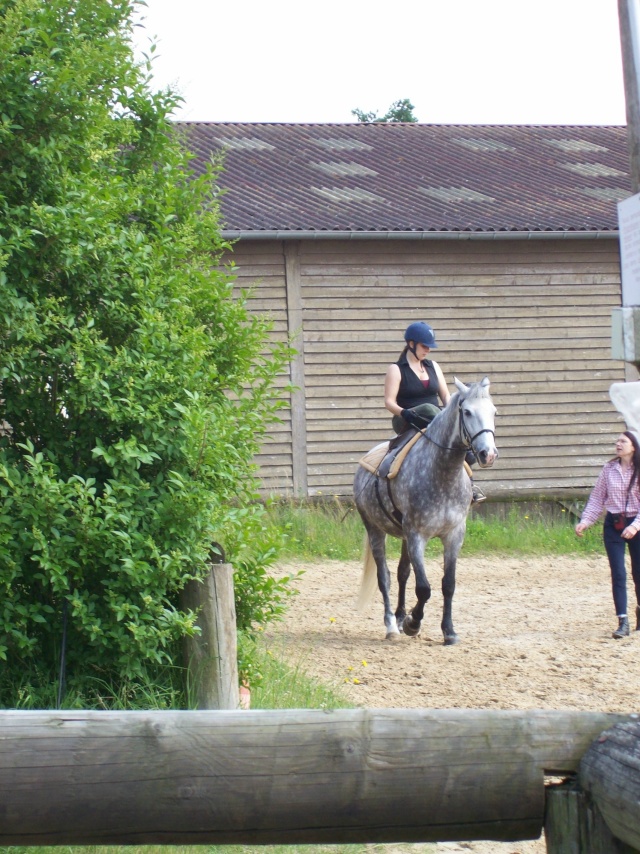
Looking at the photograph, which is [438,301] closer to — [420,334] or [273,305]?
[273,305]

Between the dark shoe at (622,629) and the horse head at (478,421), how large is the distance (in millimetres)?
2031

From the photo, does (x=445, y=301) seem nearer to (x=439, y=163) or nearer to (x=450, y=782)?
(x=439, y=163)

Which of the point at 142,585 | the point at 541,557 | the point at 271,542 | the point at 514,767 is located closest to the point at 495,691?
the point at 271,542

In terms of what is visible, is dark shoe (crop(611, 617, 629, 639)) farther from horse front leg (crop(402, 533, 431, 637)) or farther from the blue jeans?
horse front leg (crop(402, 533, 431, 637))

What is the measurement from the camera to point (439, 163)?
19.1 meters

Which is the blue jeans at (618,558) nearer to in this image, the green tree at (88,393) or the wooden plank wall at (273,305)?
the green tree at (88,393)

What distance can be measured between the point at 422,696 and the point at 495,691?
0.52 metres

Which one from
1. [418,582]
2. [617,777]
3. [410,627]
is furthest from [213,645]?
[410,627]

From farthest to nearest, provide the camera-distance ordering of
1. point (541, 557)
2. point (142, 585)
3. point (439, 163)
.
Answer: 1. point (439, 163)
2. point (541, 557)
3. point (142, 585)

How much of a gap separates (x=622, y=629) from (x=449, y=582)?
1.52 meters

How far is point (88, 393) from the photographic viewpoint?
4707 mm

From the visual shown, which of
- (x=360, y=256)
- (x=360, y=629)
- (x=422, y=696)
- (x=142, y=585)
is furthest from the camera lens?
(x=360, y=256)

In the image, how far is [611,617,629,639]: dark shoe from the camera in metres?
8.98

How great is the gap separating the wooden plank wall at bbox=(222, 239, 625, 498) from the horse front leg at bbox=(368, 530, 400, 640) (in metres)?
5.51
